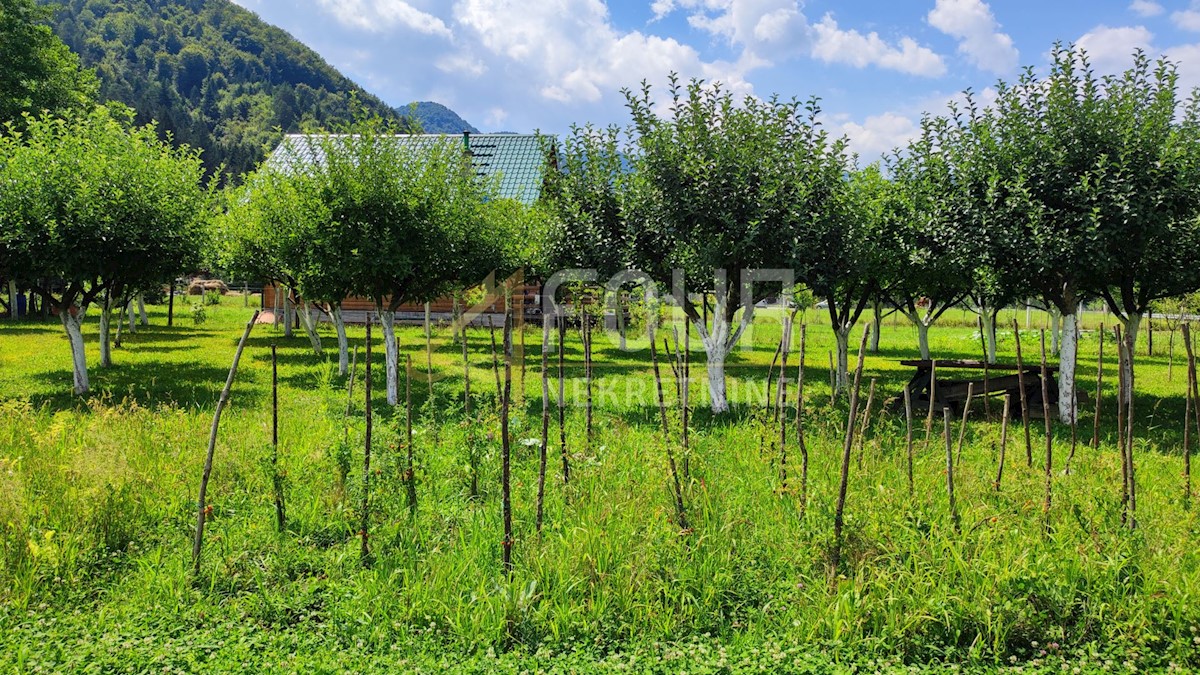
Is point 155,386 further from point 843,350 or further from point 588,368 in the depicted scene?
point 843,350

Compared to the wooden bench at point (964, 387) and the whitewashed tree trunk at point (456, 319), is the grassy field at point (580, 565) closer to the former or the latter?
the wooden bench at point (964, 387)

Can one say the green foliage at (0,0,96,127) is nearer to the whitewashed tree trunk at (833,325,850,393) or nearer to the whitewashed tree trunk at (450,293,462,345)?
the whitewashed tree trunk at (450,293,462,345)

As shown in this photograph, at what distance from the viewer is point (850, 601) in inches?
176

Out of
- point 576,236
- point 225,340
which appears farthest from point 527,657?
point 225,340

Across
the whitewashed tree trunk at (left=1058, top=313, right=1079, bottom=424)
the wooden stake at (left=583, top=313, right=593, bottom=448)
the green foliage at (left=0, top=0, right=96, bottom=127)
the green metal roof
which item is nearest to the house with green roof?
the green metal roof

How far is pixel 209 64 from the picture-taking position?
117 m

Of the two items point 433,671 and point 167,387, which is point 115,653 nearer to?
point 433,671

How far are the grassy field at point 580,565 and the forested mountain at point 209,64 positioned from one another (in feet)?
286

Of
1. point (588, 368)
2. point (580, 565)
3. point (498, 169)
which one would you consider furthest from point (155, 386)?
point (498, 169)

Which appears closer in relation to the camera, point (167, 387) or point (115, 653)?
point (115, 653)

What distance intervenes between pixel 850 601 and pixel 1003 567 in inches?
41.7

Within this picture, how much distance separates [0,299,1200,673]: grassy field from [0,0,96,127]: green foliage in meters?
20.9

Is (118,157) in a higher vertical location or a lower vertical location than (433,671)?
higher

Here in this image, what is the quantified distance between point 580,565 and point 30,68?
28250 millimetres
